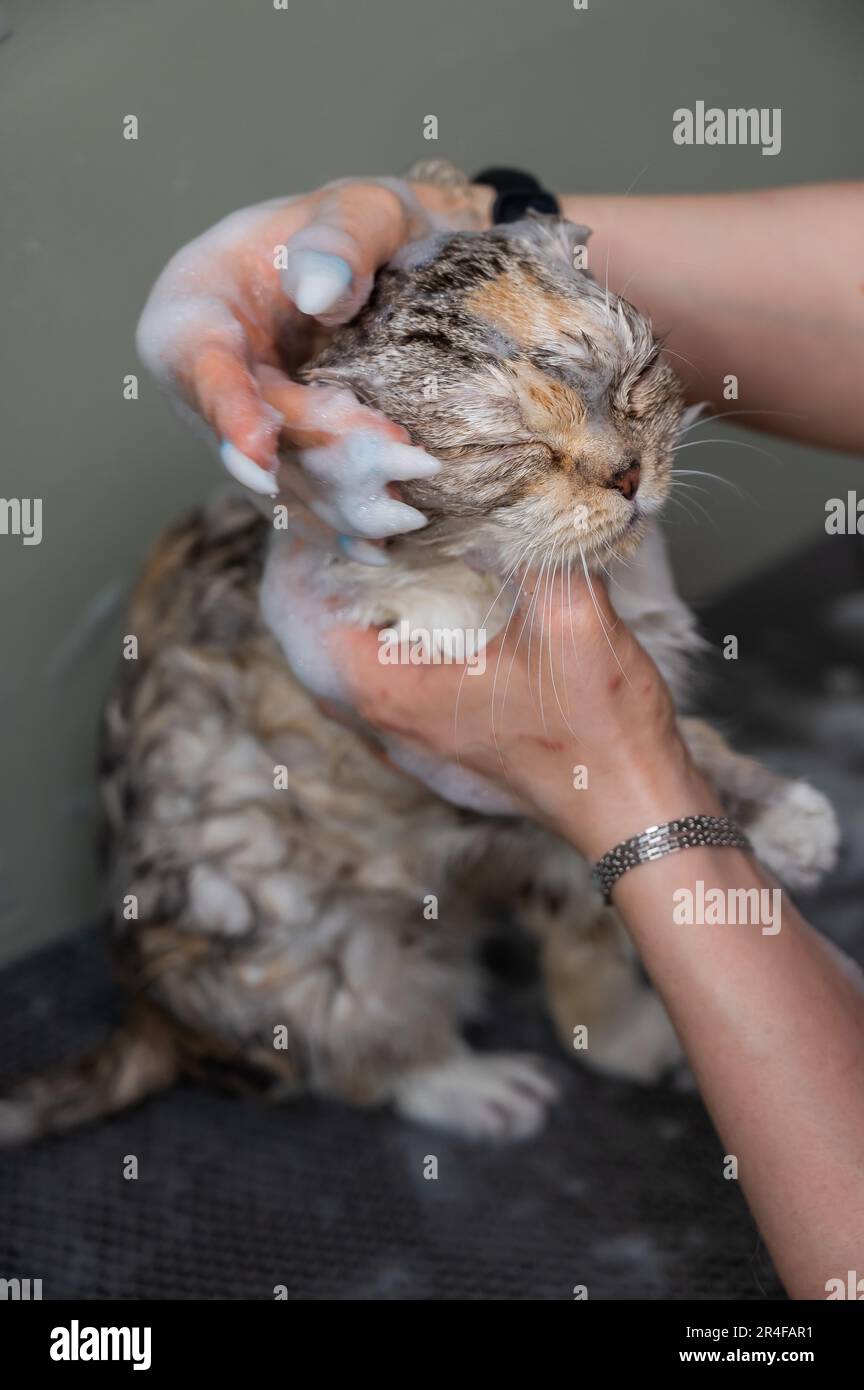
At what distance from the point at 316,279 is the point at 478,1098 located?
966 mm

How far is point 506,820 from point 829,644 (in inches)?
26.4

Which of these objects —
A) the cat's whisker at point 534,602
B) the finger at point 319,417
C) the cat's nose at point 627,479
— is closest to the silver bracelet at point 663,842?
the cat's whisker at point 534,602

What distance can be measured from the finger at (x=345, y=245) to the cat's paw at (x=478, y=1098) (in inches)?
35.5

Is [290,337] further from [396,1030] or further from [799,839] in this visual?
[396,1030]

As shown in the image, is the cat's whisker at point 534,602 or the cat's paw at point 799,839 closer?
the cat's whisker at point 534,602

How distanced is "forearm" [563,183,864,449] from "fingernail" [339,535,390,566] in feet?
1.43

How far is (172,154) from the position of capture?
1.35m

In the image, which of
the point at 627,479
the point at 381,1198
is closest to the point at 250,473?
the point at 627,479

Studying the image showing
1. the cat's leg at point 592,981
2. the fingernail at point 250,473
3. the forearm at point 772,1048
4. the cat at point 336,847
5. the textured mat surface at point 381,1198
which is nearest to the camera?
the fingernail at point 250,473

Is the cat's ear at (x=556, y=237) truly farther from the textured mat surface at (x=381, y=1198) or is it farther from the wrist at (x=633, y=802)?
the textured mat surface at (x=381, y=1198)

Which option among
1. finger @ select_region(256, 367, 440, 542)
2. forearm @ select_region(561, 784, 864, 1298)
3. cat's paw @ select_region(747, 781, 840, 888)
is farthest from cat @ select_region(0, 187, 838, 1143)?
forearm @ select_region(561, 784, 864, 1298)

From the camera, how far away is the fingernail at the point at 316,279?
87cm

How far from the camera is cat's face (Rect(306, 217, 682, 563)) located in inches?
35.3
